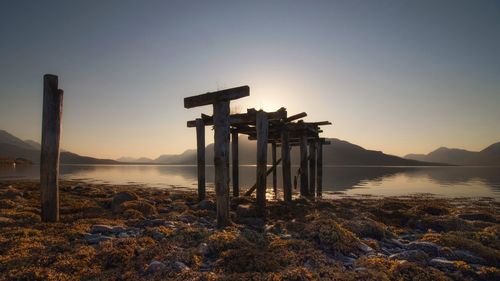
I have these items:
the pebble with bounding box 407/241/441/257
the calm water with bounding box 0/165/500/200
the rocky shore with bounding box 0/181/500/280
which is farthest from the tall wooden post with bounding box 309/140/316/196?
the pebble with bounding box 407/241/441/257

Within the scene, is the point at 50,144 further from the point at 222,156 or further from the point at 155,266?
the point at 155,266

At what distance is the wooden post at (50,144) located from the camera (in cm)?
876

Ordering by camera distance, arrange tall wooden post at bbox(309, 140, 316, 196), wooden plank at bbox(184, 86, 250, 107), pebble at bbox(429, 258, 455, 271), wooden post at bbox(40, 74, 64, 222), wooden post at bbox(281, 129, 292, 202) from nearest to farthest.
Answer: pebble at bbox(429, 258, 455, 271) < wooden post at bbox(40, 74, 64, 222) < wooden plank at bbox(184, 86, 250, 107) < wooden post at bbox(281, 129, 292, 202) < tall wooden post at bbox(309, 140, 316, 196)

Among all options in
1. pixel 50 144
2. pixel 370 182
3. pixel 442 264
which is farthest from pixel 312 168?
pixel 370 182

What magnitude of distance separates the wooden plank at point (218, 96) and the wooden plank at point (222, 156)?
0.62 feet

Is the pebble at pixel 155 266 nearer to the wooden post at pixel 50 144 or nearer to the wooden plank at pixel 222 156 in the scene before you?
the wooden plank at pixel 222 156

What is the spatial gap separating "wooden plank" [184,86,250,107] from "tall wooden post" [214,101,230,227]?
20 centimetres

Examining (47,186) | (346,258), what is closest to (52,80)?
(47,186)

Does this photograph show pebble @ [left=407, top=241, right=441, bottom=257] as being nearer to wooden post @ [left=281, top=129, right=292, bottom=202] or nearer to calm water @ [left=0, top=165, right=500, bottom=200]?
wooden post @ [left=281, top=129, right=292, bottom=202]

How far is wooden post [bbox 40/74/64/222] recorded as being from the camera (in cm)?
876

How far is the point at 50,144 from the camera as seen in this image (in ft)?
28.8

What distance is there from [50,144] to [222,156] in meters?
5.29

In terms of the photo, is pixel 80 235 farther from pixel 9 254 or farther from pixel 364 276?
pixel 364 276

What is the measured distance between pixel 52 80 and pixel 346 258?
389 inches
